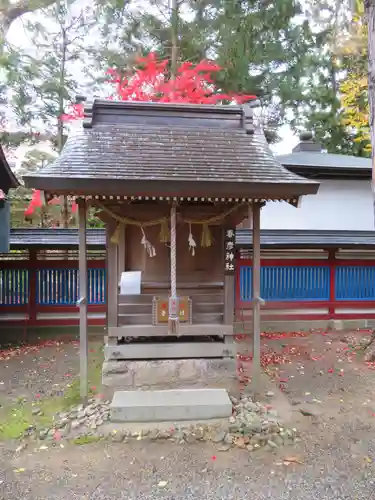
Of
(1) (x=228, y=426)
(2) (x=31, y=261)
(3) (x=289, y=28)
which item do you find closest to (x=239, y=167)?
(1) (x=228, y=426)

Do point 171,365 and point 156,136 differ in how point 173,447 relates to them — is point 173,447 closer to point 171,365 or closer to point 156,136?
point 171,365

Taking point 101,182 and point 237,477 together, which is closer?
point 237,477

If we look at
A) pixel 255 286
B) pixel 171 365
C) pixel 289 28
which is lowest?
pixel 171 365

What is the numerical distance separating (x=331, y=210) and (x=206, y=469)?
374 inches

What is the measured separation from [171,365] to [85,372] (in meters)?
1.34

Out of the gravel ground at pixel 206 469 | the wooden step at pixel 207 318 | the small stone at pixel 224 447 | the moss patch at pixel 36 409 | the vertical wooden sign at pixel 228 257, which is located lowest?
the gravel ground at pixel 206 469

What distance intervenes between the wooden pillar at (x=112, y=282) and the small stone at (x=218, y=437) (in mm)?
2242

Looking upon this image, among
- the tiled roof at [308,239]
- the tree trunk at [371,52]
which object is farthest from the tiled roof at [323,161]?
the tree trunk at [371,52]

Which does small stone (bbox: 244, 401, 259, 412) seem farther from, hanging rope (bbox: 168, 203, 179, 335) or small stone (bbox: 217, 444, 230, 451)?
hanging rope (bbox: 168, 203, 179, 335)

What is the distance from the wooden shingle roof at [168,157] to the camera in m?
4.74

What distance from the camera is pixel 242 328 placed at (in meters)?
9.20

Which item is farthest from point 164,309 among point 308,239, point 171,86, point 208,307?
point 171,86

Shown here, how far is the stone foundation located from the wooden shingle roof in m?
2.76

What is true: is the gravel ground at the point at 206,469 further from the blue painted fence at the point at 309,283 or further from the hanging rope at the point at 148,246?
the blue painted fence at the point at 309,283
